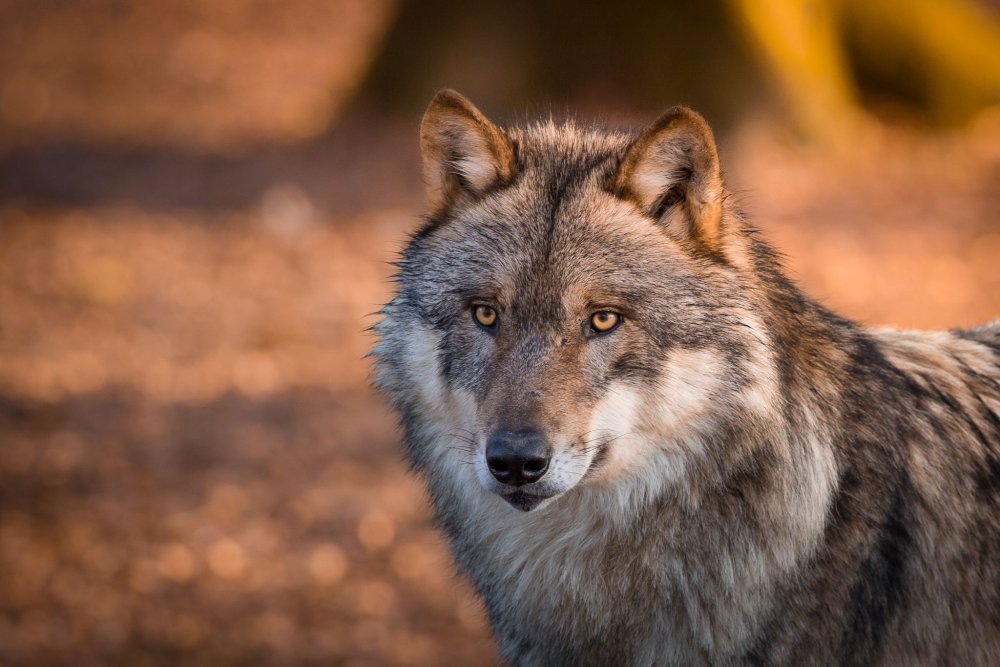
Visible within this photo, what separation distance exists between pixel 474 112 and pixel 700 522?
61.8 inches

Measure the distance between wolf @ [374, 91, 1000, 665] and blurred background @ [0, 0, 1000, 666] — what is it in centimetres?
212

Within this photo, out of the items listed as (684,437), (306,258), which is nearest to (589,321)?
(684,437)

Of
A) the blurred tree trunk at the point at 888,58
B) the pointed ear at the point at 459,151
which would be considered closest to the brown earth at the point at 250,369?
the blurred tree trunk at the point at 888,58

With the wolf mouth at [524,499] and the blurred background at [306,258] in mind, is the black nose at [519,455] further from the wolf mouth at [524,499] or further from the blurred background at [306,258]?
the blurred background at [306,258]

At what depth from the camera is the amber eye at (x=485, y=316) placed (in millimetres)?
3297

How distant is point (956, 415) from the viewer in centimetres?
341

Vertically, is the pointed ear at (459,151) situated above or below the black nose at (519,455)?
above

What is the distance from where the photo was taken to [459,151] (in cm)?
354

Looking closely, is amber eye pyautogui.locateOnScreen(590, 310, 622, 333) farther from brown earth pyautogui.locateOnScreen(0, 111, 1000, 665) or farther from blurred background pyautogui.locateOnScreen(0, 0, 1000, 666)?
blurred background pyautogui.locateOnScreen(0, 0, 1000, 666)

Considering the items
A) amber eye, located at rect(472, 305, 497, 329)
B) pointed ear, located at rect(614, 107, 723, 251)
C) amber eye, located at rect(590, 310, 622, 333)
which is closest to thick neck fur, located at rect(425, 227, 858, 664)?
pointed ear, located at rect(614, 107, 723, 251)

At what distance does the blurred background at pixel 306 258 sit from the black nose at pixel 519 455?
261 cm

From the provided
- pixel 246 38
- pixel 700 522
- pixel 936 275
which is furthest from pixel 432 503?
pixel 246 38

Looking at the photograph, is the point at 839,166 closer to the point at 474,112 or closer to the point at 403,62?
the point at 403,62

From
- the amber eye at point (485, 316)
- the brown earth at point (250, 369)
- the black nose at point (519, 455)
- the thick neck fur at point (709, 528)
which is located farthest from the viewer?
the brown earth at point (250, 369)
